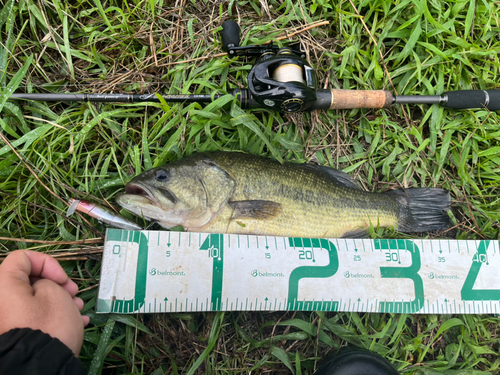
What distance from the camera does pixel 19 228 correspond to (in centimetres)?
285

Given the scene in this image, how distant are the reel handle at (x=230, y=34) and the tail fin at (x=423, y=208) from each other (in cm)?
236

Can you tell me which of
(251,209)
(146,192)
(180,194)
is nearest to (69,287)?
(146,192)

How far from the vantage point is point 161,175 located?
107 inches

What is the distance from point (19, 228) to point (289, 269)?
2632mm

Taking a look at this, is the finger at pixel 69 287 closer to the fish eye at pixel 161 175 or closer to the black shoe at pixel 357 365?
the fish eye at pixel 161 175

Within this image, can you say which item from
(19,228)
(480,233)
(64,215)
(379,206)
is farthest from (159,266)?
(480,233)

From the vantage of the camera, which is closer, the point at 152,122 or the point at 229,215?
the point at 229,215

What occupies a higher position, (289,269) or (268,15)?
(268,15)

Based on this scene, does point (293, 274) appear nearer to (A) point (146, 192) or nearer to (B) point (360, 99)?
(A) point (146, 192)

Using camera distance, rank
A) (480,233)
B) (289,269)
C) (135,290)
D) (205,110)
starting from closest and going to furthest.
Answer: (135,290) → (289,269) → (205,110) → (480,233)

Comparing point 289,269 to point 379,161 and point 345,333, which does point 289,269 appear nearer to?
point 345,333

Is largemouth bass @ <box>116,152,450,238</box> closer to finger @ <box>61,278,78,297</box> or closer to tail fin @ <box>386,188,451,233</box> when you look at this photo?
tail fin @ <box>386,188,451,233</box>

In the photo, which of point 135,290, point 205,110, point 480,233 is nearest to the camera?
point 135,290

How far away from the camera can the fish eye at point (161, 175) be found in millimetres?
2701
